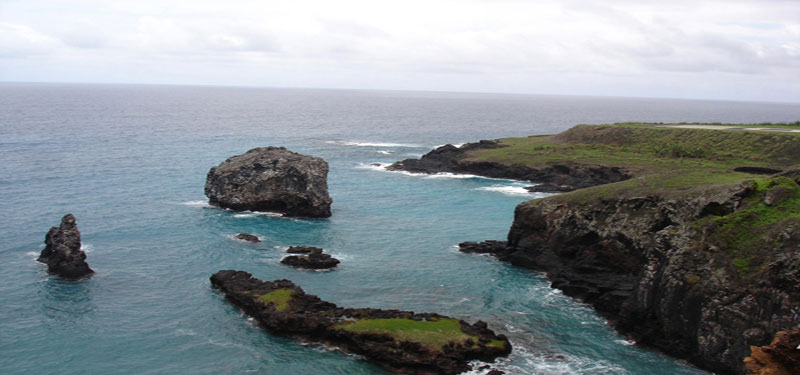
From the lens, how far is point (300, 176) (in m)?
74.5

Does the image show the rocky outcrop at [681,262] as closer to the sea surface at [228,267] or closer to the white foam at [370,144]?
the sea surface at [228,267]

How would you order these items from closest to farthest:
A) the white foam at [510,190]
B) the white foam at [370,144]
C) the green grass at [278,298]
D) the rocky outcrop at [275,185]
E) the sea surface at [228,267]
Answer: the sea surface at [228,267], the green grass at [278,298], the rocky outcrop at [275,185], the white foam at [510,190], the white foam at [370,144]

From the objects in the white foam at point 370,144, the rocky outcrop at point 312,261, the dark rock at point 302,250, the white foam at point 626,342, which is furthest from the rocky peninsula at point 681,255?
Answer: the white foam at point 370,144

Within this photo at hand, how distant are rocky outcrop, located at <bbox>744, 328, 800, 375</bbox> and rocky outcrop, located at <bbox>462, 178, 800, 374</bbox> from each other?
14.9 metres

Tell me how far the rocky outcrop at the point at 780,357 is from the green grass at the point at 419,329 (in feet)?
61.4

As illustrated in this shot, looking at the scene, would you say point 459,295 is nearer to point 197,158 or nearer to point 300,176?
point 300,176

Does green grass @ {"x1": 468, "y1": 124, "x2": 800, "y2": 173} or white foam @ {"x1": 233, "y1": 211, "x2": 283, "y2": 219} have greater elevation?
green grass @ {"x1": 468, "y1": 124, "x2": 800, "y2": 173}

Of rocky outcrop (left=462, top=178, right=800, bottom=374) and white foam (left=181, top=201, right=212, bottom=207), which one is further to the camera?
white foam (left=181, top=201, right=212, bottom=207)

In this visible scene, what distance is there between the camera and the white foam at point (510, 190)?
297 feet

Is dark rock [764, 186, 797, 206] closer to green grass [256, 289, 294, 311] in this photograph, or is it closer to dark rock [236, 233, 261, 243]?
green grass [256, 289, 294, 311]

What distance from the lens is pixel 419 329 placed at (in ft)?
131

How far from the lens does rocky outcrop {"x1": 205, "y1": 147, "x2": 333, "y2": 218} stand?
74.5 m

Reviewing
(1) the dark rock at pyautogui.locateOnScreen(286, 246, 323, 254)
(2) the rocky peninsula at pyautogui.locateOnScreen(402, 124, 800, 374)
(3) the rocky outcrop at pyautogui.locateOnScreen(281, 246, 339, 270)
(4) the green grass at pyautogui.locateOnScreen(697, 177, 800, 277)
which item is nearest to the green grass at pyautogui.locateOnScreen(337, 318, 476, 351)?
(2) the rocky peninsula at pyautogui.locateOnScreen(402, 124, 800, 374)

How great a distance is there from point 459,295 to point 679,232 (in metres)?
16.4
